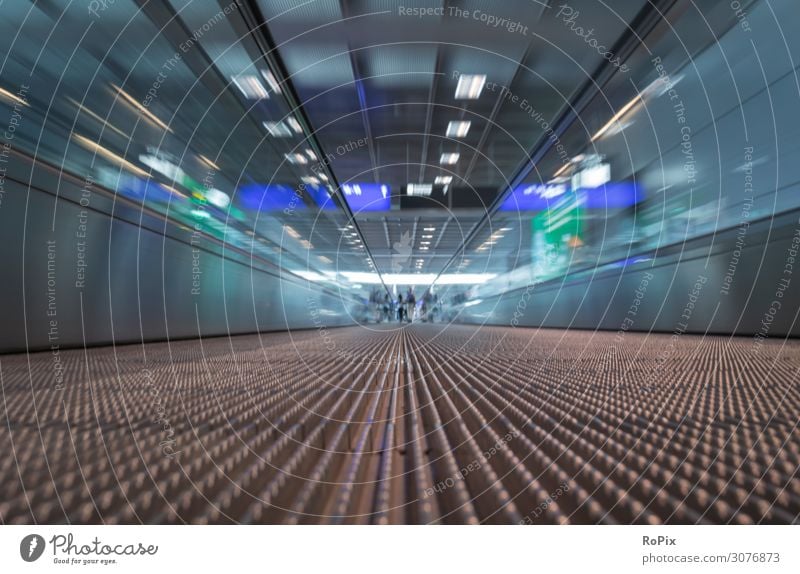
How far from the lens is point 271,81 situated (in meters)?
4.34

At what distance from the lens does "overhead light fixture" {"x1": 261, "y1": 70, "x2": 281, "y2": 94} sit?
4188mm

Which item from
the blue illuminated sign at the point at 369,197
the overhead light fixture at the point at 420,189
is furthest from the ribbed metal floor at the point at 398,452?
the overhead light fixture at the point at 420,189

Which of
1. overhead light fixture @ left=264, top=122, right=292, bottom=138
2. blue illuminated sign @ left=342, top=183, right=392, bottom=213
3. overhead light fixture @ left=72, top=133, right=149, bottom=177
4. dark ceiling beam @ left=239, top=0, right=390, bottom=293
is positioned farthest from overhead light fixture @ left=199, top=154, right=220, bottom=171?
blue illuminated sign @ left=342, top=183, right=392, bottom=213

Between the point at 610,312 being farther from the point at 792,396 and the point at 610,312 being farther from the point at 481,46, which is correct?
the point at 792,396

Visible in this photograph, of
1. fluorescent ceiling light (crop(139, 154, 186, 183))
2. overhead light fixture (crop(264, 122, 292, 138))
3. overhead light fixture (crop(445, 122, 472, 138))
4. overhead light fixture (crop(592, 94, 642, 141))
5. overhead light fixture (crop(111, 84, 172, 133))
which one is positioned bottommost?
fluorescent ceiling light (crop(139, 154, 186, 183))

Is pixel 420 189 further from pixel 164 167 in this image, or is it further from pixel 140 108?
pixel 140 108

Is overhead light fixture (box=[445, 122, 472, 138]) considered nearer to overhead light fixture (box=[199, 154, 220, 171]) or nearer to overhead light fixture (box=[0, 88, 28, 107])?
overhead light fixture (box=[199, 154, 220, 171])

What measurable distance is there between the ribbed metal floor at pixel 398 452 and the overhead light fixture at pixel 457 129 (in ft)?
18.8

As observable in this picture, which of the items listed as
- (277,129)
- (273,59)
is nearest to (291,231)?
(277,129)

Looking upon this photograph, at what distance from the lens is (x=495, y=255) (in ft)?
51.5

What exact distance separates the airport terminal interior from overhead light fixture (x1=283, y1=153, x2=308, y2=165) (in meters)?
0.06
